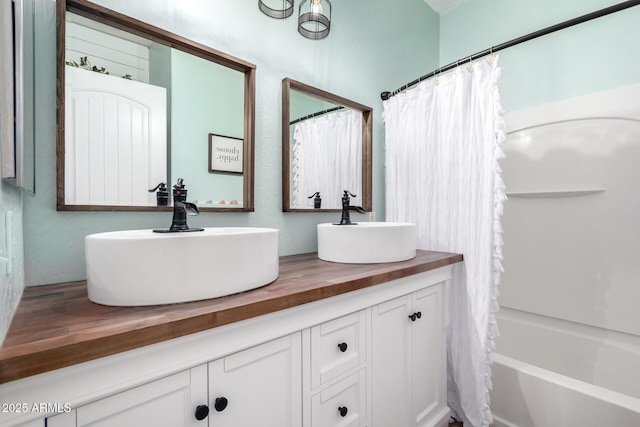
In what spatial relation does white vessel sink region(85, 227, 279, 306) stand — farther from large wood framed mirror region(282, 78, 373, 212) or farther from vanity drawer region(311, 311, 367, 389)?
large wood framed mirror region(282, 78, 373, 212)

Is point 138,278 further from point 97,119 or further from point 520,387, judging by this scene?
point 520,387

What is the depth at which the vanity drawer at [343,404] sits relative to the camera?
909 millimetres

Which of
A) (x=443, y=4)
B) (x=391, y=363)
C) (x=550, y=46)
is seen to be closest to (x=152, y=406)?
(x=391, y=363)

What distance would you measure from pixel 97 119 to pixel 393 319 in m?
1.23

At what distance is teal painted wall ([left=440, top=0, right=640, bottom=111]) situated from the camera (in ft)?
5.44

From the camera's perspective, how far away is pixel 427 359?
4.49 ft

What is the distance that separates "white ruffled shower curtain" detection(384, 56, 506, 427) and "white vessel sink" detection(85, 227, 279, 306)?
46.0 inches

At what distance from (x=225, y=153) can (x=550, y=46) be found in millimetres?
2056

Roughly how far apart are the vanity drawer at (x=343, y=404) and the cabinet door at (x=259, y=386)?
0.07m

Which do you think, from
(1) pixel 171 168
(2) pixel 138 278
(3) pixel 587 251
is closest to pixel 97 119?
(1) pixel 171 168

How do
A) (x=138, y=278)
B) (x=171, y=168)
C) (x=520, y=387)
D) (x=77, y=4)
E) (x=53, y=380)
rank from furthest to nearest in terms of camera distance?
(x=520, y=387) < (x=171, y=168) < (x=77, y=4) < (x=138, y=278) < (x=53, y=380)

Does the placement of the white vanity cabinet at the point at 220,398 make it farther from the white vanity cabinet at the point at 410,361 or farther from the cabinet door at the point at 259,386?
the white vanity cabinet at the point at 410,361

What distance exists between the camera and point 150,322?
585 millimetres

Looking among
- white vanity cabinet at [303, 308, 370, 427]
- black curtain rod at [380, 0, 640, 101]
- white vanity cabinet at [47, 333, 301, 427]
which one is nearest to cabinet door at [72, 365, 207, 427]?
white vanity cabinet at [47, 333, 301, 427]
